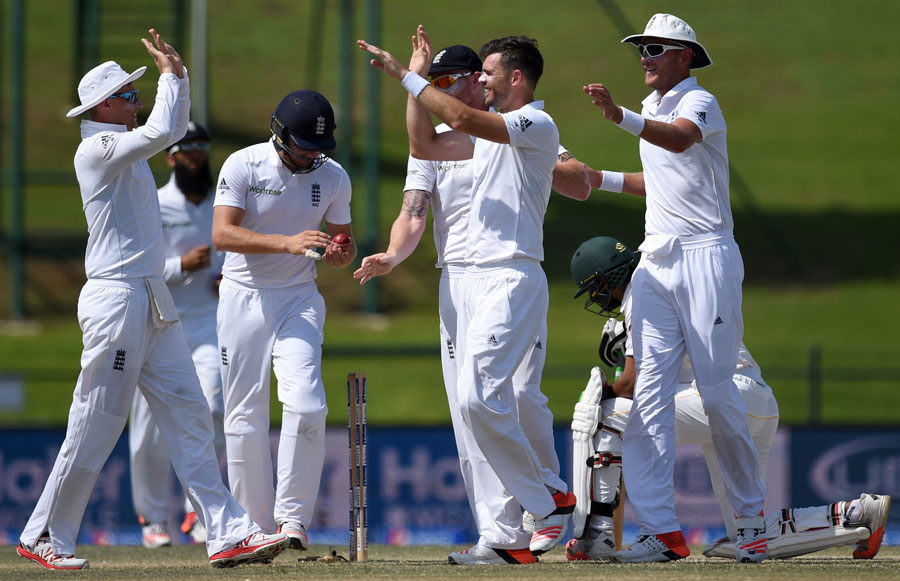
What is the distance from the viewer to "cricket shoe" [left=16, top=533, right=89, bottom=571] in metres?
6.73

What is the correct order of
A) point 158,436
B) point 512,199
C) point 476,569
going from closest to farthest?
1. point 476,569
2. point 512,199
3. point 158,436

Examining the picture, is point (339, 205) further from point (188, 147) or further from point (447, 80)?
point (188, 147)

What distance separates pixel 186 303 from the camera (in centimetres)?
916

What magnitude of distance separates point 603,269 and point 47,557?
123 inches

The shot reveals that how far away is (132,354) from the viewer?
676 centimetres

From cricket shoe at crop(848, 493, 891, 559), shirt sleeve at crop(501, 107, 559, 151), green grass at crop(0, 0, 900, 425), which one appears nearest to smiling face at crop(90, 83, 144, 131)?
shirt sleeve at crop(501, 107, 559, 151)

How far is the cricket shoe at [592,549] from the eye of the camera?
23.0 feet

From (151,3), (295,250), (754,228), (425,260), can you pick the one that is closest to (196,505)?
(295,250)

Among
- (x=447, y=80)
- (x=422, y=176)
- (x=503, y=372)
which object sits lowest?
(x=503, y=372)

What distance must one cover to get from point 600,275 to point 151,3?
19206mm

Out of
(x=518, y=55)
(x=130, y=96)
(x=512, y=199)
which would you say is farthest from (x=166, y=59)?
(x=512, y=199)

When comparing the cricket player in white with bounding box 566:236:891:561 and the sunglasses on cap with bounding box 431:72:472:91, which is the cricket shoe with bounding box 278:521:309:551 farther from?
the sunglasses on cap with bounding box 431:72:472:91

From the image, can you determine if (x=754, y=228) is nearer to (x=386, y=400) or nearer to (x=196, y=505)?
(x=386, y=400)

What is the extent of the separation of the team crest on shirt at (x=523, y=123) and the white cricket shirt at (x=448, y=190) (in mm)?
1050
